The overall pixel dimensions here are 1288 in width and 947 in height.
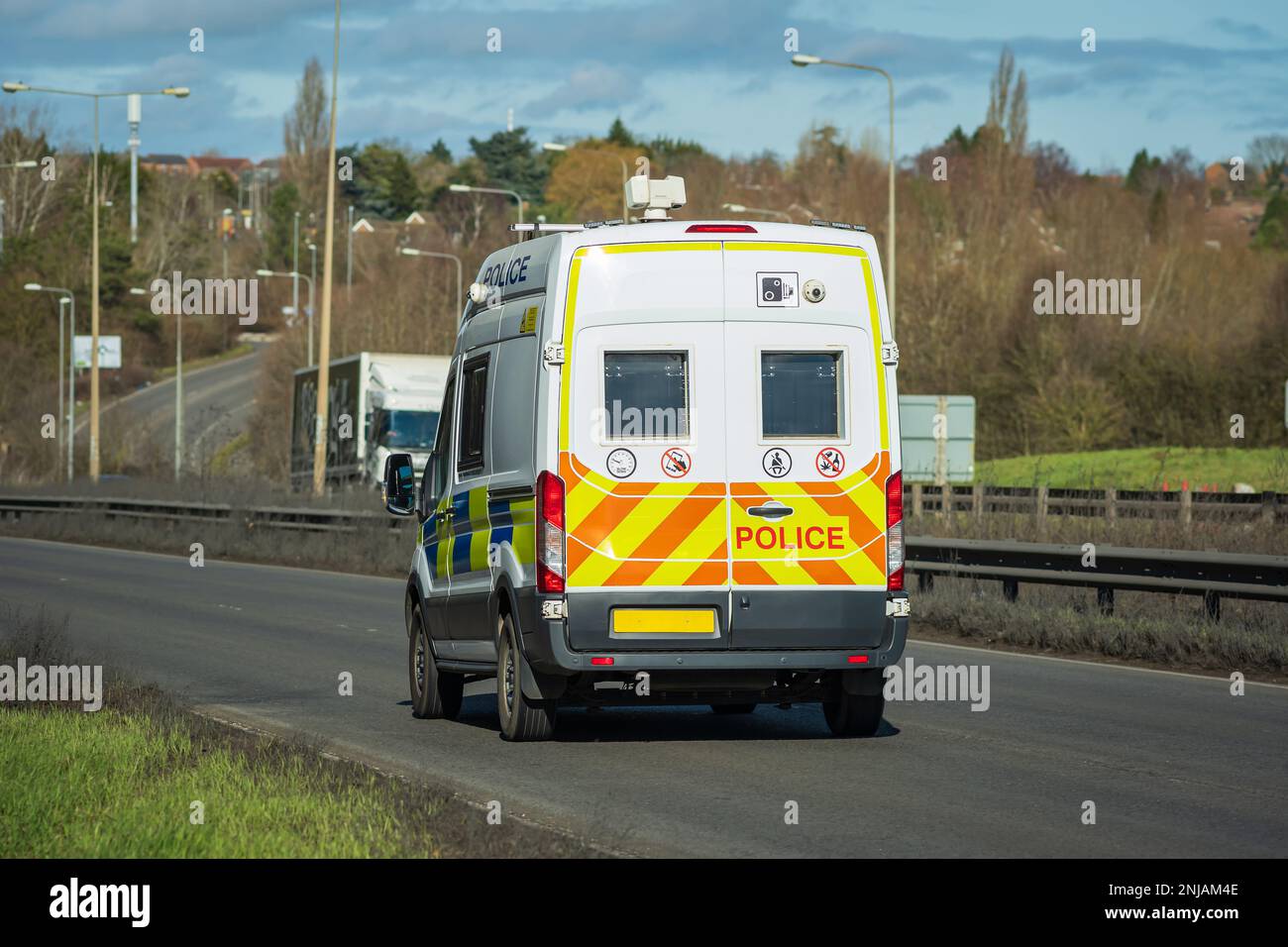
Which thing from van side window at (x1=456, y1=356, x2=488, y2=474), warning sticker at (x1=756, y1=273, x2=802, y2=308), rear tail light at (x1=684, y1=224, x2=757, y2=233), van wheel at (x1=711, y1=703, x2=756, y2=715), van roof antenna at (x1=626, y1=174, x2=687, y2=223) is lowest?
van wheel at (x1=711, y1=703, x2=756, y2=715)

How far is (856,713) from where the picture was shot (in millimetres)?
11391

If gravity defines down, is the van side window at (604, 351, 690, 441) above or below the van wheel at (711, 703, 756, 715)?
above

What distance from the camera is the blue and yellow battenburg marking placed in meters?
10.8

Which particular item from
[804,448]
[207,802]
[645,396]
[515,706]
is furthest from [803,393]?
[207,802]

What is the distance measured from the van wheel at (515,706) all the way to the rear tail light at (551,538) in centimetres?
56

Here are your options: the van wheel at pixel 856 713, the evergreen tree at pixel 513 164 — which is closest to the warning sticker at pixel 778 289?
the van wheel at pixel 856 713

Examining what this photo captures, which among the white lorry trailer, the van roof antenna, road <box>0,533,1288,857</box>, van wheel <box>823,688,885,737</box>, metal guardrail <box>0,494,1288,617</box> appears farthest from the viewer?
the white lorry trailer

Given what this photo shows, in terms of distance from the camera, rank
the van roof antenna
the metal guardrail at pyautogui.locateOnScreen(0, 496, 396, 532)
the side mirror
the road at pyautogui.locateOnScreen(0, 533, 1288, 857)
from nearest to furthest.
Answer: the road at pyautogui.locateOnScreen(0, 533, 1288, 857), the van roof antenna, the side mirror, the metal guardrail at pyautogui.locateOnScreen(0, 496, 396, 532)

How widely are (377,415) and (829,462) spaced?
31825 mm

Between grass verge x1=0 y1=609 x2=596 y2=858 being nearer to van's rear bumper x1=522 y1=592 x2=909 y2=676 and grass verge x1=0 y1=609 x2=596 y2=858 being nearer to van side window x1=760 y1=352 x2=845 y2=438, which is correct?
van's rear bumper x1=522 y1=592 x2=909 y2=676

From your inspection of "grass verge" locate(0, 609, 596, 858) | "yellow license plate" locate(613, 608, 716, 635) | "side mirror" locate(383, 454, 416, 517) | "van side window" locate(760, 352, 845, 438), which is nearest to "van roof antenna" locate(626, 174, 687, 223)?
"van side window" locate(760, 352, 845, 438)

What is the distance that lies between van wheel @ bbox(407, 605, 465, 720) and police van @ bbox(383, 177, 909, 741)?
1.45 metres

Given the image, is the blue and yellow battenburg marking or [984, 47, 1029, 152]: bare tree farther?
[984, 47, 1029, 152]: bare tree
